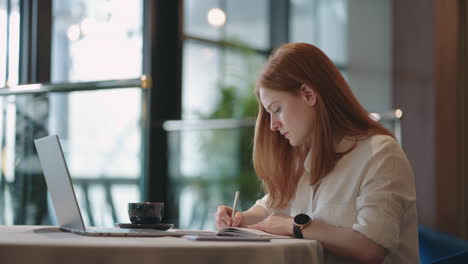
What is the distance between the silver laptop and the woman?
441 millimetres

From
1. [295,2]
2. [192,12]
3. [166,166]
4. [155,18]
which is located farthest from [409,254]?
[295,2]

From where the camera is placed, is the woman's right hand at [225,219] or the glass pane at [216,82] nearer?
the woman's right hand at [225,219]

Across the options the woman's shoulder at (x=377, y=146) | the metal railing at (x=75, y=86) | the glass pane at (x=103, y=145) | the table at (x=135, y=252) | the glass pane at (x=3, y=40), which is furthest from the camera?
the glass pane at (x=3, y=40)

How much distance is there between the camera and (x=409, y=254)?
195 centimetres

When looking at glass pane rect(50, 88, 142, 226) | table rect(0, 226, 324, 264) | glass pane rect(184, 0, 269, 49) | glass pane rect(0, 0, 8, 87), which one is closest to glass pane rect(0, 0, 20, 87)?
glass pane rect(0, 0, 8, 87)

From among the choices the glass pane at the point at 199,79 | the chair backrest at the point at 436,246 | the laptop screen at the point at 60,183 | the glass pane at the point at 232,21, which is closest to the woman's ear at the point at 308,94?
the laptop screen at the point at 60,183

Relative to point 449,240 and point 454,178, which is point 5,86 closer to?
point 449,240

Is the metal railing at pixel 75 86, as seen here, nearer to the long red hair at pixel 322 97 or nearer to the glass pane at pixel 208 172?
the glass pane at pixel 208 172

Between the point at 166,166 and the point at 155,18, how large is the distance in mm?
1229

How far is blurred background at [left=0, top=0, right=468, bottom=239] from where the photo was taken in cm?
392

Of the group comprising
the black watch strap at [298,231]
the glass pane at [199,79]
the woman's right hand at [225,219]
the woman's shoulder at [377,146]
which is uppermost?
the glass pane at [199,79]

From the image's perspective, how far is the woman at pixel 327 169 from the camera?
1808 millimetres

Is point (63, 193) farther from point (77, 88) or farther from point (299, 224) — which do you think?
point (77, 88)

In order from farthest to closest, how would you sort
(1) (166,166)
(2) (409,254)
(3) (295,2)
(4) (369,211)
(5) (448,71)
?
(3) (295,2) < (1) (166,166) < (5) (448,71) < (2) (409,254) < (4) (369,211)
